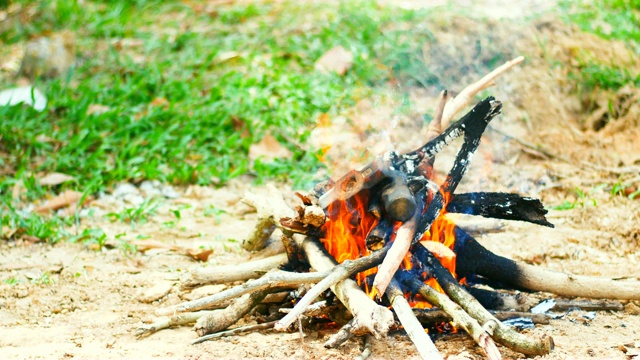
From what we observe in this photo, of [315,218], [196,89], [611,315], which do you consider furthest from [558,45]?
[315,218]

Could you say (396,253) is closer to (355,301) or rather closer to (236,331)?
(355,301)

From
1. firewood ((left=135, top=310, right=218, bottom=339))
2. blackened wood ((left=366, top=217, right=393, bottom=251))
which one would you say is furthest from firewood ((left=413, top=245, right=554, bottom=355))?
firewood ((left=135, top=310, right=218, bottom=339))

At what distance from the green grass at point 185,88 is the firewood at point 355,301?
1.97 metres

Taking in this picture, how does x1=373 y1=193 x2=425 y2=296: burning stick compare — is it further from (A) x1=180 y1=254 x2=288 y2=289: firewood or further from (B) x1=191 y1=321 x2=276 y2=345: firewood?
(A) x1=180 y1=254 x2=288 y2=289: firewood

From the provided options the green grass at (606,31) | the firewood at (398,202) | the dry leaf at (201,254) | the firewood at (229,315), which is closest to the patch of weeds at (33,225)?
the dry leaf at (201,254)

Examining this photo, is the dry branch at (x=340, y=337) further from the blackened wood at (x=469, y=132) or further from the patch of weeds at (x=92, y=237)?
the patch of weeds at (x=92, y=237)

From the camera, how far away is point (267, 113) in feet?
20.0

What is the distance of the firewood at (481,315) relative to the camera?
2.72 metres

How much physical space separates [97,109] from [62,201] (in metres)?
1.32

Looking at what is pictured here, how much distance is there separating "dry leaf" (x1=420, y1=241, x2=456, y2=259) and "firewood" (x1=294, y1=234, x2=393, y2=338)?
0.46 meters

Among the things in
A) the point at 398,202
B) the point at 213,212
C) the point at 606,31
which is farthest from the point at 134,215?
the point at 606,31

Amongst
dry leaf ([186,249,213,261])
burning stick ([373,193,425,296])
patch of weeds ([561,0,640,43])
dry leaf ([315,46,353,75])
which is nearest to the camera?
burning stick ([373,193,425,296])

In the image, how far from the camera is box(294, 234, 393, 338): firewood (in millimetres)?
2617

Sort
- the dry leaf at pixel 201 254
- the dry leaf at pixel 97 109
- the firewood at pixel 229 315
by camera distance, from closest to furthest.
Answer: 1. the firewood at pixel 229 315
2. the dry leaf at pixel 201 254
3. the dry leaf at pixel 97 109
